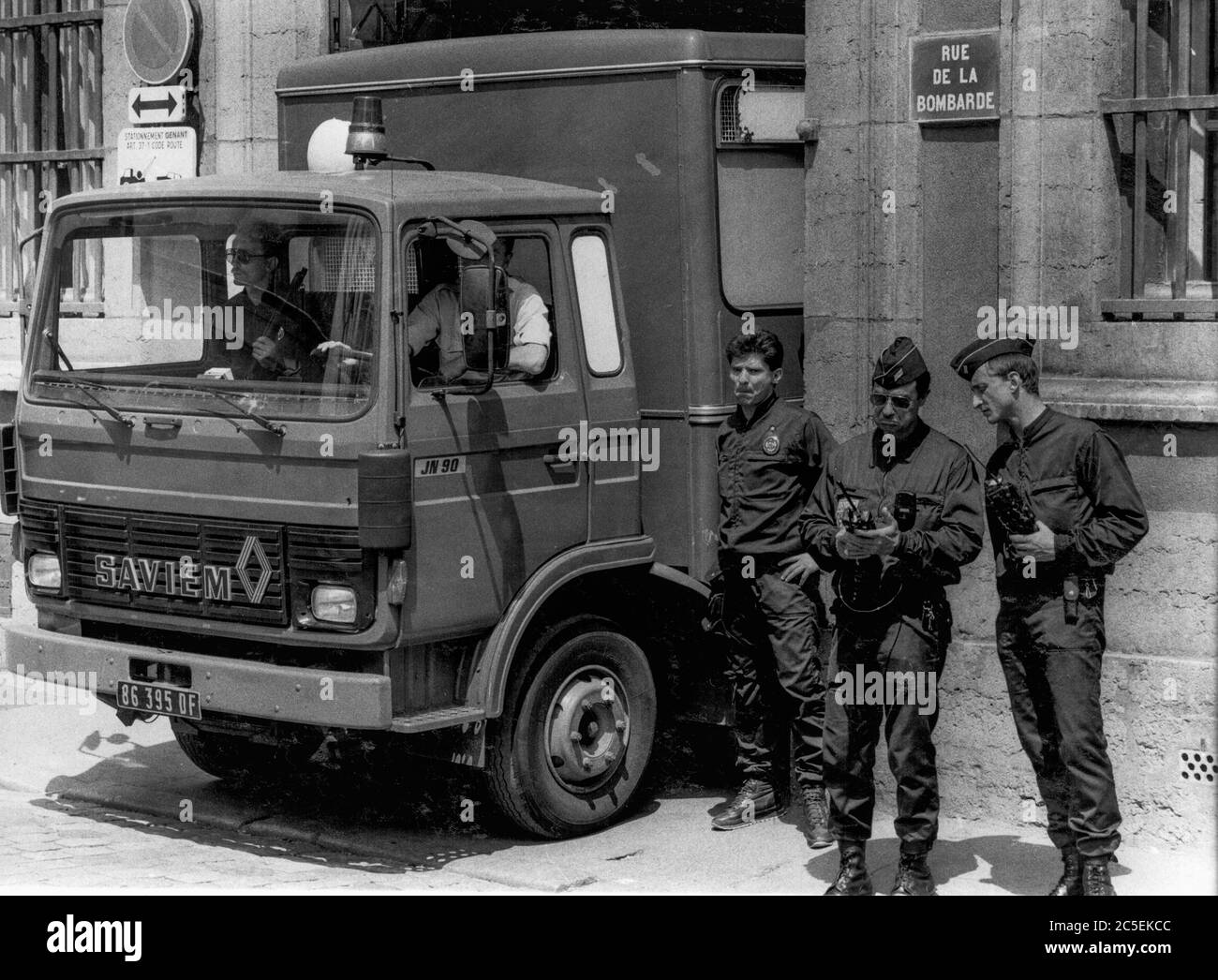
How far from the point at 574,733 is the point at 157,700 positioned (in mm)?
1659

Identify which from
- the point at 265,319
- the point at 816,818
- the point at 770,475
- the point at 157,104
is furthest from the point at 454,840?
the point at 157,104

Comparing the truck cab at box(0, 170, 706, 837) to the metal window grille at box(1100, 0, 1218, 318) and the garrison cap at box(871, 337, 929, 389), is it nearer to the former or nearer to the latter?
the garrison cap at box(871, 337, 929, 389)

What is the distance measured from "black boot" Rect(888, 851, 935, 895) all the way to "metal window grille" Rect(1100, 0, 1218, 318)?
2.40m

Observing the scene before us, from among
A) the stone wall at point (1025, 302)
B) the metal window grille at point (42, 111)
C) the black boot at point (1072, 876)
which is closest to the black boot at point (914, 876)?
the black boot at point (1072, 876)

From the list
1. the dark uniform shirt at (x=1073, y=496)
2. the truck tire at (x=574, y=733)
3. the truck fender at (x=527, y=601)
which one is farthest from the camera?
the truck tire at (x=574, y=733)

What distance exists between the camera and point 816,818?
795cm

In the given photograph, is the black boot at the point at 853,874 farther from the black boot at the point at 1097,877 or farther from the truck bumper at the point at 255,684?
the truck bumper at the point at 255,684

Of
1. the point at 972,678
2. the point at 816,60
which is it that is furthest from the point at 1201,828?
the point at 816,60

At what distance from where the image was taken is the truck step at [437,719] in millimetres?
7230

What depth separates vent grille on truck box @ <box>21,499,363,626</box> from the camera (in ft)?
23.8

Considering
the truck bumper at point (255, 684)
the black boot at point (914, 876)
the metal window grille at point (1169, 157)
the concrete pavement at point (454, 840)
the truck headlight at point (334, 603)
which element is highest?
the metal window grille at point (1169, 157)

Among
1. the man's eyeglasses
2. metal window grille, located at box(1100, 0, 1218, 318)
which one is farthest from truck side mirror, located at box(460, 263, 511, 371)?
metal window grille, located at box(1100, 0, 1218, 318)

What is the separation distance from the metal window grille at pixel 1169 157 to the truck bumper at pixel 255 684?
10.8ft

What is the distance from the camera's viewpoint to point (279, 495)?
24.0 feet
